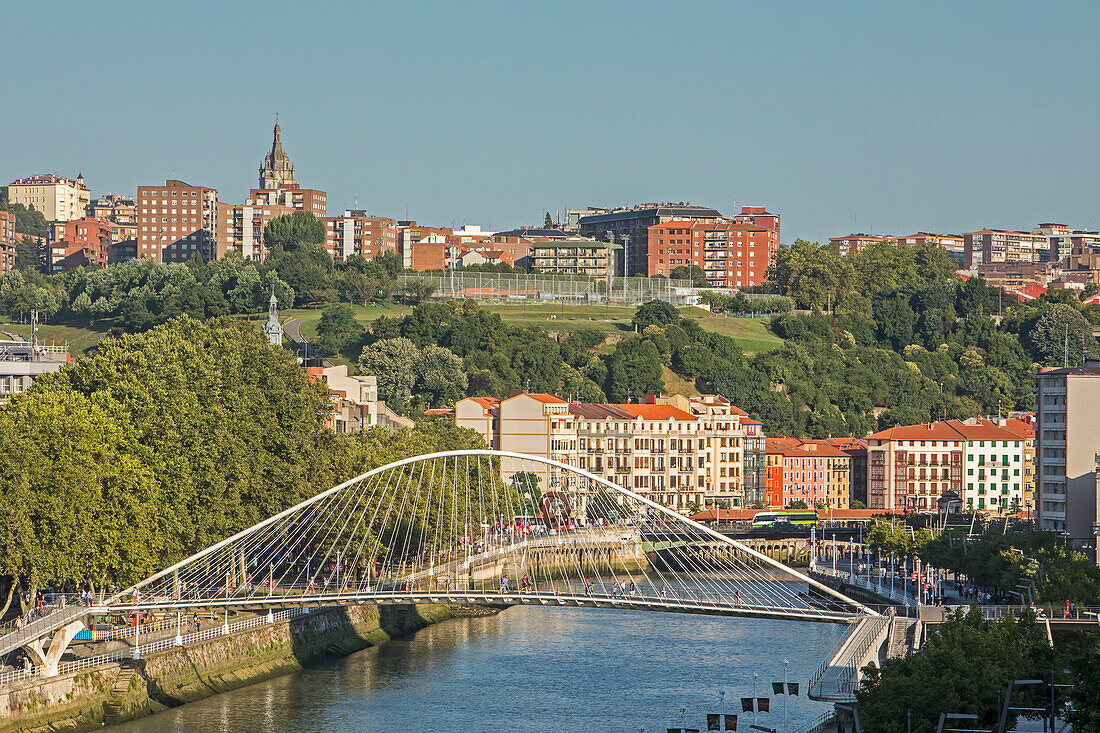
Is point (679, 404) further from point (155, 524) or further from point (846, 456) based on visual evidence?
point (155, 524)

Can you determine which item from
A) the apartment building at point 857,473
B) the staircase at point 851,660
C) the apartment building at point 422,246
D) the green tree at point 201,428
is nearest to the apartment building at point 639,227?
the apartment building at point 422,246

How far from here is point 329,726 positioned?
35875mm

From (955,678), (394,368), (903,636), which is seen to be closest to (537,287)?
(394,368)

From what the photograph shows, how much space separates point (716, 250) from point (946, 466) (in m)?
51.1

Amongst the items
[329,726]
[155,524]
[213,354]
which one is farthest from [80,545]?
[213,354]

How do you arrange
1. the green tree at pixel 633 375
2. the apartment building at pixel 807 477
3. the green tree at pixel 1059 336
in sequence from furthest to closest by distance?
the green tree at pixel 1059 336, the green tree at pixel 633 375, the apartment building at pixel 807 477

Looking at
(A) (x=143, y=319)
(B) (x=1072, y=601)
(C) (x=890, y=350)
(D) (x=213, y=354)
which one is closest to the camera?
(B) (x=1072, y=601)

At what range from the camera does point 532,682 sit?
4150 centimetres

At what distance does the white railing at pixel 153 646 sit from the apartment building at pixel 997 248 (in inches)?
5970

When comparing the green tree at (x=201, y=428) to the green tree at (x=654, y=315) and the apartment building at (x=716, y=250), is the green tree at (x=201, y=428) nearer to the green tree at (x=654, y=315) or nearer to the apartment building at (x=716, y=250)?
the green tree at (x=654, y=315)

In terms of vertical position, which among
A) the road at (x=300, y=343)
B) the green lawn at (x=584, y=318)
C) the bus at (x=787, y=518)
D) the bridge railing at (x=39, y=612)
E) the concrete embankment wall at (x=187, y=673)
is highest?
the green lawn at (x=584, y=318)

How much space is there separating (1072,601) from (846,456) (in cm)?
6099

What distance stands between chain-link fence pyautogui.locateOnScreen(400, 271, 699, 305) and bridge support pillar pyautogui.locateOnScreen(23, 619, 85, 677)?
8944cm

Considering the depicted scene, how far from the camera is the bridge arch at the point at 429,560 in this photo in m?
34.1
